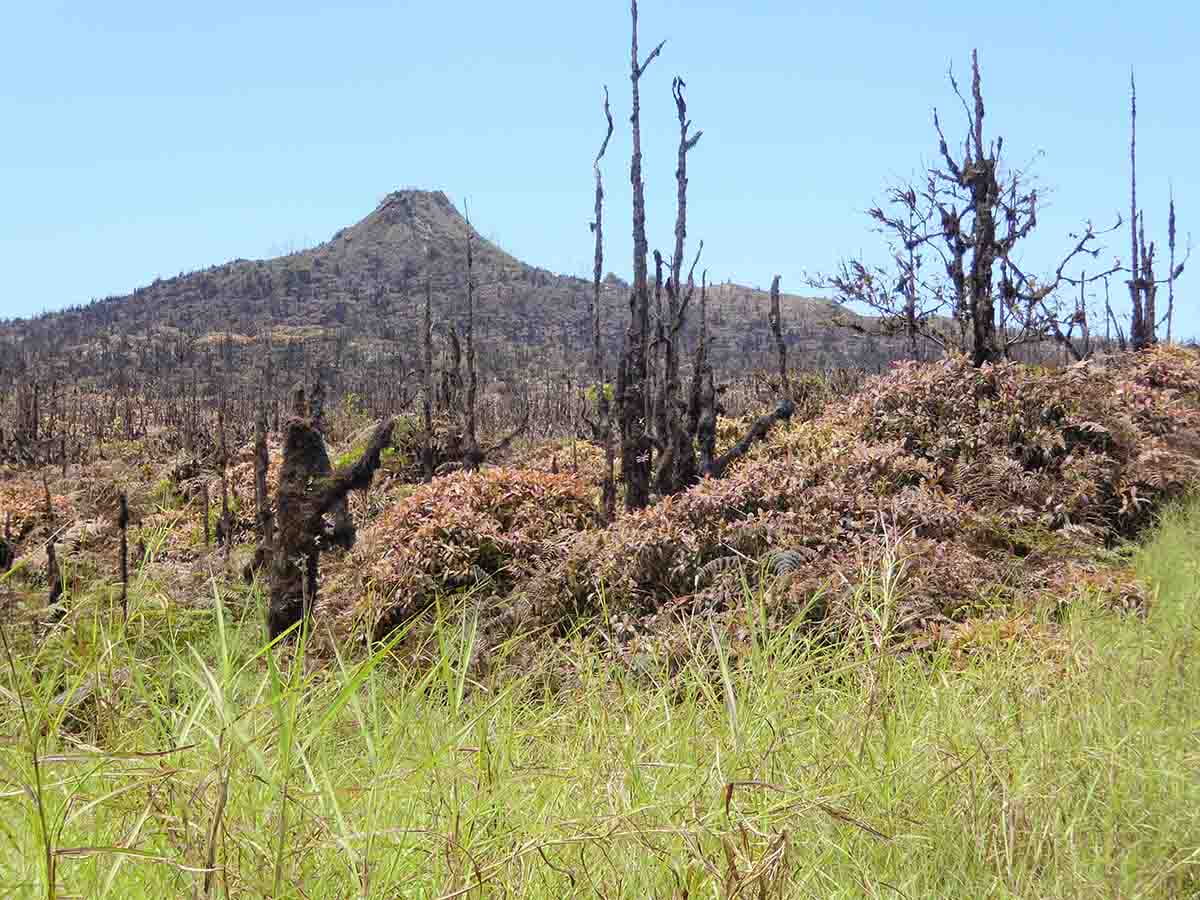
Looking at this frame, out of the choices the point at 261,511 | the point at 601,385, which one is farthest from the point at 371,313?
the point at 261,511

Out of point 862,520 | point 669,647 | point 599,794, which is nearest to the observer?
point 599,794

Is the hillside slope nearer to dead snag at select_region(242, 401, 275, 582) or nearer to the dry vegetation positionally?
the dry vegetation

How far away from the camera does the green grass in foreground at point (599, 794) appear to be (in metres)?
1.89

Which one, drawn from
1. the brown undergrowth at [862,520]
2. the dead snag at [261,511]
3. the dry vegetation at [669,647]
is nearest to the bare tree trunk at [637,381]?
the dry vegetation at [669,647]

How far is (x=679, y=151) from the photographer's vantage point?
15.1 metres

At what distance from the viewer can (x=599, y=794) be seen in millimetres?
2715

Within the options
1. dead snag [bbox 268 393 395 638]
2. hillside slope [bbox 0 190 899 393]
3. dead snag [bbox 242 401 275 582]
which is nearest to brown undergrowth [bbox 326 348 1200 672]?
dead snag [bbox 268 393 395 638]

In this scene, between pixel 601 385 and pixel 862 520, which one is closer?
pixel 862 520

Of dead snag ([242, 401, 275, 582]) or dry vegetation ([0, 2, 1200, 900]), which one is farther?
dead snag ([242, 401, 275, 582])

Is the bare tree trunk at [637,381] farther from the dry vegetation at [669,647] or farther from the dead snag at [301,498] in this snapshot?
the dead snag at [301,498]

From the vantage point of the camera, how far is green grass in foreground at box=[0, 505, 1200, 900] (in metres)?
1.89

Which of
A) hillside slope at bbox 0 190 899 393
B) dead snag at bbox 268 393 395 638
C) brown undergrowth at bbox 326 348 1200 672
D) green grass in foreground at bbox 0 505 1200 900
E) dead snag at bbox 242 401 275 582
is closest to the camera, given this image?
green grass in foreground at bbox 0 505 1200 900

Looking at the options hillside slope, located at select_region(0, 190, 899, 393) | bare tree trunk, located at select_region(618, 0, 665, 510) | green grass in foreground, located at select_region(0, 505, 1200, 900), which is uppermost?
hillside slope, located at select_region(0, 190, 899, 393)

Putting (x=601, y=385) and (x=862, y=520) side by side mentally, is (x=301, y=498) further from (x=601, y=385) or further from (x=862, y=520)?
(x=601, y=385)
